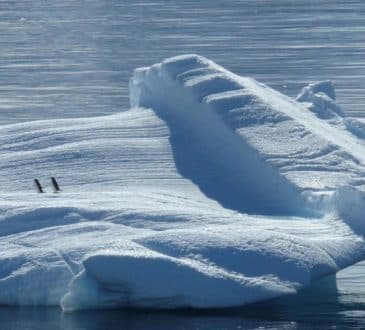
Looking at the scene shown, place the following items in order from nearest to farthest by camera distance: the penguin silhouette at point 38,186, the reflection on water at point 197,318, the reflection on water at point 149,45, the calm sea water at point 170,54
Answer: the reflection on water at point 197,318, the calm sea water at point 170,54, the penguin silhouette at point 38,186, the reflection on water at point 149,45

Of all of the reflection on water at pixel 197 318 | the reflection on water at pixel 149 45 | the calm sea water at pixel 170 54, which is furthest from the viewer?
the reflection on water at pixel 149 45

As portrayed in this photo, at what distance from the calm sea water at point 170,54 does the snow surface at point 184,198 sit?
0.23 metres

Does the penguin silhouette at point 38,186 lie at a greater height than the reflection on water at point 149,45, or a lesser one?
greater

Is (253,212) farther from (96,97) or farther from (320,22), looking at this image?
(320,22)

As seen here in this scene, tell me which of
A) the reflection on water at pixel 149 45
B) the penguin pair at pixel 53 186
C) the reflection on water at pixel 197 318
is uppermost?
the penguin pair at pixel 53 186

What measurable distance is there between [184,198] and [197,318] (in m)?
2.09

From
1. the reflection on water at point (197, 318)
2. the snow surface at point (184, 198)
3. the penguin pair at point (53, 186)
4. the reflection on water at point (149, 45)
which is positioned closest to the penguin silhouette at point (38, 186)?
the penguin pair at point (53, 186)

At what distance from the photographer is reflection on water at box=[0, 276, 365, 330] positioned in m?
10.4

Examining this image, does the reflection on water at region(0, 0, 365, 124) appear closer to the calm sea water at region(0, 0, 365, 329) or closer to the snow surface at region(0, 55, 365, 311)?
the calm sea water at region(0, 0, 365, 329)

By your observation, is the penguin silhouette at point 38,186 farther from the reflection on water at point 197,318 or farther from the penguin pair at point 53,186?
the reflection on water at point 197,318

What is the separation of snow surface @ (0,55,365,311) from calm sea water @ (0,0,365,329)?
0.23 meters

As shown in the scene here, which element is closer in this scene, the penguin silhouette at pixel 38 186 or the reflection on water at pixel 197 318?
the reflection on water at pixel 197 318

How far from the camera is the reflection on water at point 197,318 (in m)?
10.4

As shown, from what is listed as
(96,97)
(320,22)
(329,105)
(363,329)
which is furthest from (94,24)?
(363,329)
